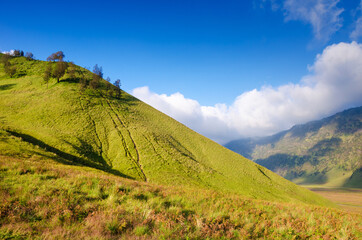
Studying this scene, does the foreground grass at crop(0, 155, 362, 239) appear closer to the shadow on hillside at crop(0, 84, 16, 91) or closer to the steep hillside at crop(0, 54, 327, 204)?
the steep hillside at crop(0, 54, 327, 204)

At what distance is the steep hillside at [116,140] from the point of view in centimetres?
3666

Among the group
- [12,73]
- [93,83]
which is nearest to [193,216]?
[93,83]

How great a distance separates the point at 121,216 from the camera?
6477 mm

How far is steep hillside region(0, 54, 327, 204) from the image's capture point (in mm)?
36656

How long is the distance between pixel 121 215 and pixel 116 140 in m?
43.5

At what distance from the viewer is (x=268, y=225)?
7.89 meters

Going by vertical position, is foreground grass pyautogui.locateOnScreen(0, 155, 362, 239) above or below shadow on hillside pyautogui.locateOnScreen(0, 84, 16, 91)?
below

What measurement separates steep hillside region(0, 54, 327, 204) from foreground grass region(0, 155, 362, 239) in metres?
19.5

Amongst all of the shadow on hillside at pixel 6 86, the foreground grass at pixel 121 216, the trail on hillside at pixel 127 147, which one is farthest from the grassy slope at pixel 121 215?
the shadow on hillside at pixel 6 86

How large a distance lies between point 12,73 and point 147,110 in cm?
7003

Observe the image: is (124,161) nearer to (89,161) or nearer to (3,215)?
(89,161)

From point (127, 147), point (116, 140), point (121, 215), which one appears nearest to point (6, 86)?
point (116, 140)

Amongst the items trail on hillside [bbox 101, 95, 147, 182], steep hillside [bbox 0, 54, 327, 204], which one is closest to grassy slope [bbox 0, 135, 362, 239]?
steep hillside [bbox 0, 54, 327, 204]

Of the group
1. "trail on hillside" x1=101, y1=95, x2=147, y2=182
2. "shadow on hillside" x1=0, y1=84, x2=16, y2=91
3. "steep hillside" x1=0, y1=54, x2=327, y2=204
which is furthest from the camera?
"shadow on hillside" x1=0, y1=84, x2=16, y2=91
